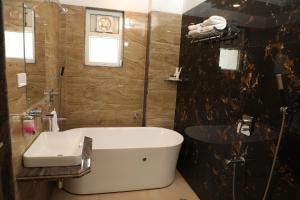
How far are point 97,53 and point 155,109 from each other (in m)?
1.22

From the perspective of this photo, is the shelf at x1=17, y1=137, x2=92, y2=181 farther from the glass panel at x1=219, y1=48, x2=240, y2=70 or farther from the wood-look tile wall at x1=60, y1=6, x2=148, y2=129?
the wood-look tile wall at x1=60, y1=6, x2=148, y2=129

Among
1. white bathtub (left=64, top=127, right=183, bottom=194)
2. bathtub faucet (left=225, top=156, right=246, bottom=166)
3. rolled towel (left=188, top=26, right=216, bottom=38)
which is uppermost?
rolled towel (left=188, top=26, right=216, bottom=38)

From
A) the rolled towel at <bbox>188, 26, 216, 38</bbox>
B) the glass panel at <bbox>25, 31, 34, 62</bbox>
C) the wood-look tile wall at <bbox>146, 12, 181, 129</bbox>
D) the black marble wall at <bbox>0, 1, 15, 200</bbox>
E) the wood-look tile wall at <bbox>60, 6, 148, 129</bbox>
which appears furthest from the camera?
the wood-look tile wall at <bbox>146, 12, 181, 129</bbox>

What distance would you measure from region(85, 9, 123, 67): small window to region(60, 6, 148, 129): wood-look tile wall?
0.07m

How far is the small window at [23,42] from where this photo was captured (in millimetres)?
1286

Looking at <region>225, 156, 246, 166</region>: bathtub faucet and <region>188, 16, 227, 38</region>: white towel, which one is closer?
<region>225, 156, 246, 166</region>: bathtub faucet

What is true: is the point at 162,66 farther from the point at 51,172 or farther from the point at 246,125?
the point at 51,172

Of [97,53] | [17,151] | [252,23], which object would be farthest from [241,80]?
[97,53]

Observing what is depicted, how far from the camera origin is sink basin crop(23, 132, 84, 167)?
60.1 inches

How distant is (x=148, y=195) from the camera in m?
2.62

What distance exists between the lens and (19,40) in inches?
58.1

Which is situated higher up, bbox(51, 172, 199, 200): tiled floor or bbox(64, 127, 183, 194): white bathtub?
bbox(64, 127, 183, 194): white bathtub

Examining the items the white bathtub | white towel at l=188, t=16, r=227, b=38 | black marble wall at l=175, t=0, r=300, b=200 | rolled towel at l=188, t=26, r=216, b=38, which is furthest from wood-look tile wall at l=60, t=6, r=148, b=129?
white towel at l=188, t=16, r=227, b=38

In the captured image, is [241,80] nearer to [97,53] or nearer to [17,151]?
[17,151]
